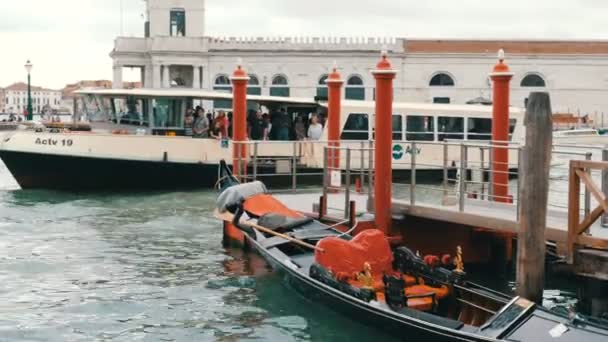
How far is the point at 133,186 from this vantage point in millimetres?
23766

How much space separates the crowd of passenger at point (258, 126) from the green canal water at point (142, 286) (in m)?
4.82

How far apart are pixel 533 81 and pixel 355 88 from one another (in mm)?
10895

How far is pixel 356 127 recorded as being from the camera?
2623 centimetres

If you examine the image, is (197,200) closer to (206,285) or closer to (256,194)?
(256,194)

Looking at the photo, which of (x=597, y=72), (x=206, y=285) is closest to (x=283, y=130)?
→ (x=206, y=285)

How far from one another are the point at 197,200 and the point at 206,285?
367 inches

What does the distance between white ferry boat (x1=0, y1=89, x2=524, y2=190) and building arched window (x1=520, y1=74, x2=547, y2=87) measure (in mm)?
34443

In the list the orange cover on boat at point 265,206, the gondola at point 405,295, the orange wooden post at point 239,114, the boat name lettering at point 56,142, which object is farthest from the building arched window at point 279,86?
the gondola at point 405,295

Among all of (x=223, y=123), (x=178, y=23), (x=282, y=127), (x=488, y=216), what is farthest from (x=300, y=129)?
(x=178, y=23)

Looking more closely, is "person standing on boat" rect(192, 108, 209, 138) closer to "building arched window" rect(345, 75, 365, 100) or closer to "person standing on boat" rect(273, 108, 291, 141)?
"person standing on boat" rect(273, 108, 291, 141)

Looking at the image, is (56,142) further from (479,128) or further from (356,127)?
(479,128)

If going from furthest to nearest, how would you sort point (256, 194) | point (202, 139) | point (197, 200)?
point (202, 139) → point (197, 200) → point (256, 194)

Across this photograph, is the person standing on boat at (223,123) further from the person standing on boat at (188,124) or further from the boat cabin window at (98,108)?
the boat cabin window at (98,108)

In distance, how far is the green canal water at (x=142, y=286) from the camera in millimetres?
10555
